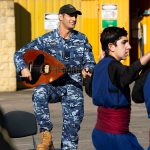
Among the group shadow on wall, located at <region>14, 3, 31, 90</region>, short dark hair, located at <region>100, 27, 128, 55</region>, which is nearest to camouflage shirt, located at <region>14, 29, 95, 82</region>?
short dark hair, located at <region>100, 27, 128, 55</region>

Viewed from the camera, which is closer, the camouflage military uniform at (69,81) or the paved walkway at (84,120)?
the camouflage military uniform at (69,81)

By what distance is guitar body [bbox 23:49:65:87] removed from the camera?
23.3 ft

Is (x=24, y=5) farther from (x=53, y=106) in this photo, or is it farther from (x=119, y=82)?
(x=119, y=82)

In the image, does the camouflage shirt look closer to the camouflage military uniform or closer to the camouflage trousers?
the camouflage military uniform

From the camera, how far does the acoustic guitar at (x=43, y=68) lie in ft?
23.3

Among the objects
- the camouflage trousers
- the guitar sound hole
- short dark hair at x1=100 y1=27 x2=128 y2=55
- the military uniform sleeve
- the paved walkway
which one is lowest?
the paved walkway

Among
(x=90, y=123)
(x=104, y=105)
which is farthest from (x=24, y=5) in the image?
(x=104, y=105)

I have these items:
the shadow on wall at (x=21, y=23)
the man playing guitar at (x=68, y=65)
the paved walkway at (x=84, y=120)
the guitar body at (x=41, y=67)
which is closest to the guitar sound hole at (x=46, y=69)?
the guitar body at (x=41, y=67)

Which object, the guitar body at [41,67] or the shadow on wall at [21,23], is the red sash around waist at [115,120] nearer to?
the guitar body at [41,67]

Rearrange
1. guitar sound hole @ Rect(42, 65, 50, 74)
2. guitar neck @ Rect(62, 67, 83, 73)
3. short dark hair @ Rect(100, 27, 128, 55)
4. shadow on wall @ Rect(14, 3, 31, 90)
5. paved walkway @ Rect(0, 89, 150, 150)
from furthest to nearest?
shadow on wall @ Rect(14, 3, 31, 90) < paved walkway @ Rect(0, 89, 150, 150) < guitar sound hole @ Rect(42, 65, 50, 74) < guitar neck @ Rect(62, 67, 83, 73) < short dark hair @ Rect(100, 27, 128, 55)

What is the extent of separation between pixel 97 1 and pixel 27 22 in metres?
2.24

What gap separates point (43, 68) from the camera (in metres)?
7.23

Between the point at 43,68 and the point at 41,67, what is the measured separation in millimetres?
24

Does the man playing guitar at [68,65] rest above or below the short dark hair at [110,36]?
below
